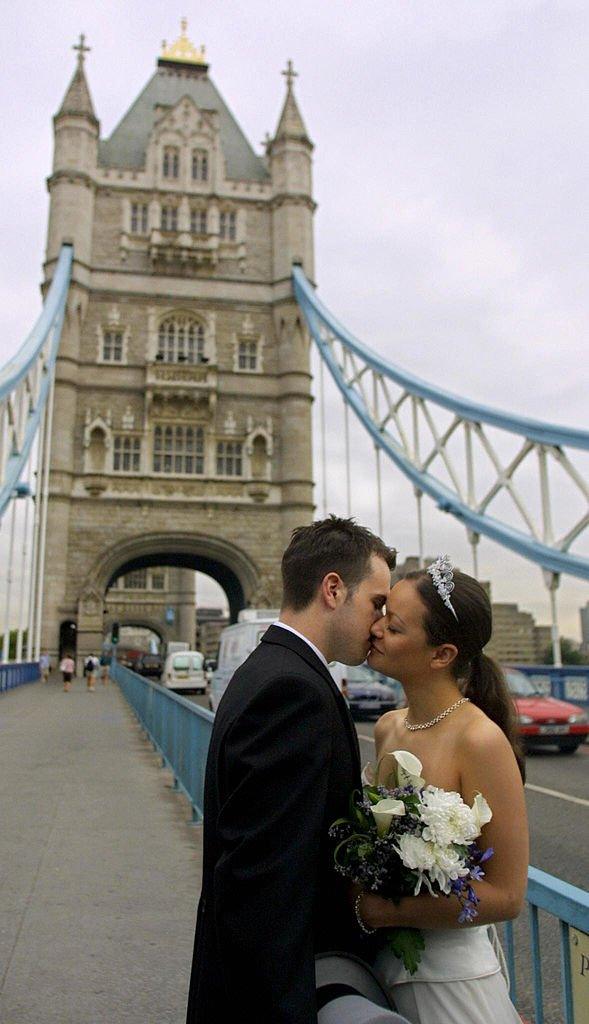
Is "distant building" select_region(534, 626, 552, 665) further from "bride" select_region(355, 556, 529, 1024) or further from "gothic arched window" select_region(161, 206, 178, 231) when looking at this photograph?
"bride" select_region(355, 556, 529, 1024)

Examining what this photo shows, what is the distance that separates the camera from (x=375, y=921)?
1.59 m

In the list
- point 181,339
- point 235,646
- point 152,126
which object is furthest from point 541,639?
point 152,126

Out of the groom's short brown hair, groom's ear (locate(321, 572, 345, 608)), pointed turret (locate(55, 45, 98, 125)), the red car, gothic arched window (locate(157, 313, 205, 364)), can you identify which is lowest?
the red car

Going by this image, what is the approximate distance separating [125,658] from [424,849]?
173ft

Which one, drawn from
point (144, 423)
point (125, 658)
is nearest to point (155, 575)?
point (125, 658)

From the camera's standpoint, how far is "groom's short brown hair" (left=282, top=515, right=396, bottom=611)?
1.79 meters

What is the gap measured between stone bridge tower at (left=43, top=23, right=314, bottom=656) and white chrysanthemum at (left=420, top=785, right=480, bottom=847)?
27.6 metres

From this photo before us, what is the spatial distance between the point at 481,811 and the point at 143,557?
104 feet

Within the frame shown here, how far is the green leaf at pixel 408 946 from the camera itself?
1.55 metres

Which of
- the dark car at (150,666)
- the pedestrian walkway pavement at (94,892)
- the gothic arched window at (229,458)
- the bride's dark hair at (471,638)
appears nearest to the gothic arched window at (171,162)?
the gothic arched window at (229,458)

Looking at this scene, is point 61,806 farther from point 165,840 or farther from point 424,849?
point 424,849

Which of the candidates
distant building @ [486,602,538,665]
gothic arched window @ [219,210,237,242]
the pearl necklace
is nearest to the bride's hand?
the pearl necklace

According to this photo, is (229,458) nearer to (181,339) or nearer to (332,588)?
(181,339)

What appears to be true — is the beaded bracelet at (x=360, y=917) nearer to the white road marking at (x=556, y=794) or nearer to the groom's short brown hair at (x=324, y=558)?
the groom's short brown hair at (x=324, y=558)
